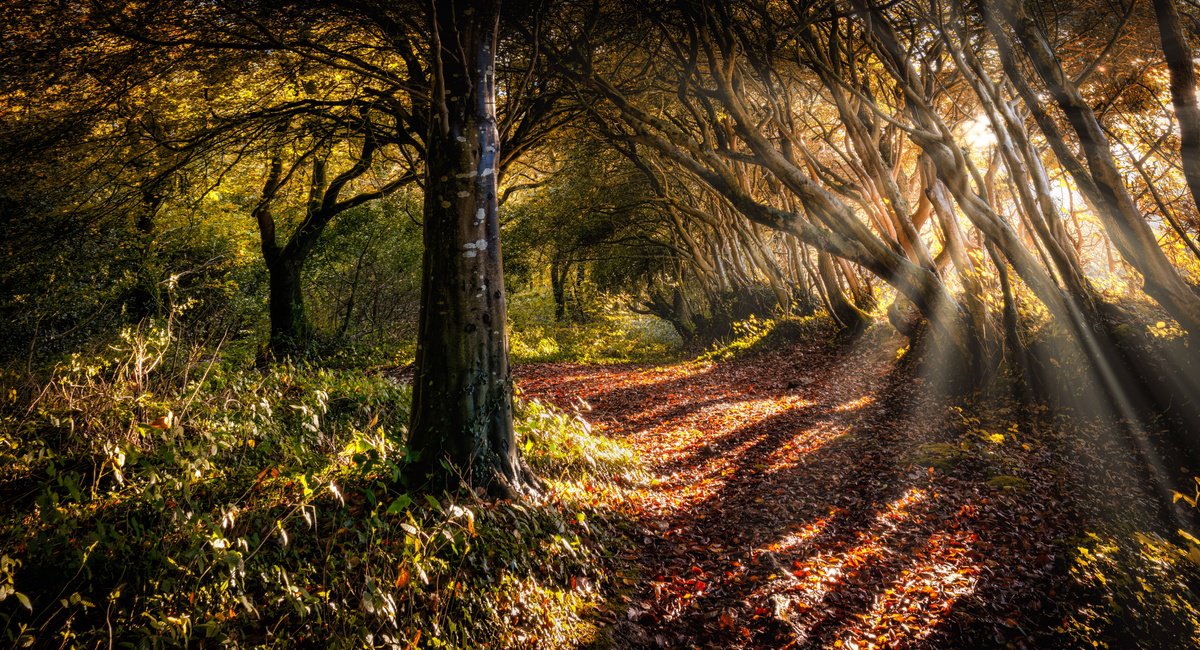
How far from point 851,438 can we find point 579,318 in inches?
829

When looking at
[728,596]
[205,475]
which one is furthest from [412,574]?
[728,596]

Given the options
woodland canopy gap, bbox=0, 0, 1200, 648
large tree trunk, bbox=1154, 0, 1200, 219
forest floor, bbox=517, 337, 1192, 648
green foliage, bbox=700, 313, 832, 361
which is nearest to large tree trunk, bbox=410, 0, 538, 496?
woodland canopy gap, bbox=0, 0, 1200, 648

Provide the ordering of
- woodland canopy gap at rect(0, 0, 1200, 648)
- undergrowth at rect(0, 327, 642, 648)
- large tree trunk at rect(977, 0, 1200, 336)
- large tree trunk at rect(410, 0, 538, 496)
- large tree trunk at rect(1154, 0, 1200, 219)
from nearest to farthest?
undergrowth at rect(0, 327, 642, 648) < woodland canopy gap at rect(0, 0, 1200, 648) < large tree trunk at rect(1154, 0, 1200, 219) < large tree trunk at rect(410, 0, 538, 496) < large tree trunk at rect(977, 0, 1200, 336)

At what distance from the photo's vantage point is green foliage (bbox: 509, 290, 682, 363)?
67.1ft

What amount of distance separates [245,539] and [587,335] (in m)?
21.5

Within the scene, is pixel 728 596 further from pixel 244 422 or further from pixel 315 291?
pixel 315 291

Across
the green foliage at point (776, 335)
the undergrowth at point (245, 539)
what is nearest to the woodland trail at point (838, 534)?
the undergrowth at point (245, 539)

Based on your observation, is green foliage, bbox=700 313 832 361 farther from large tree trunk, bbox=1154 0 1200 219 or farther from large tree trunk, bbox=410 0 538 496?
large tree trunk, bbox=410 0 538 496

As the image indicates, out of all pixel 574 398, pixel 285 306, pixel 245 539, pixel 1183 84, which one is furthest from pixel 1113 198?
pixel 285 306

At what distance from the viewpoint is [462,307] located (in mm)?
4520

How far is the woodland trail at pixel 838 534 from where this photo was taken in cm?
358

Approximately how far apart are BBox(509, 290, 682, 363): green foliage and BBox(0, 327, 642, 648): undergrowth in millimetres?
13624

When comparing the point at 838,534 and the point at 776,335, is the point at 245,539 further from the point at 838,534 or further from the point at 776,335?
the point at 776,335

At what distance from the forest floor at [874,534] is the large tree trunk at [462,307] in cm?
165
